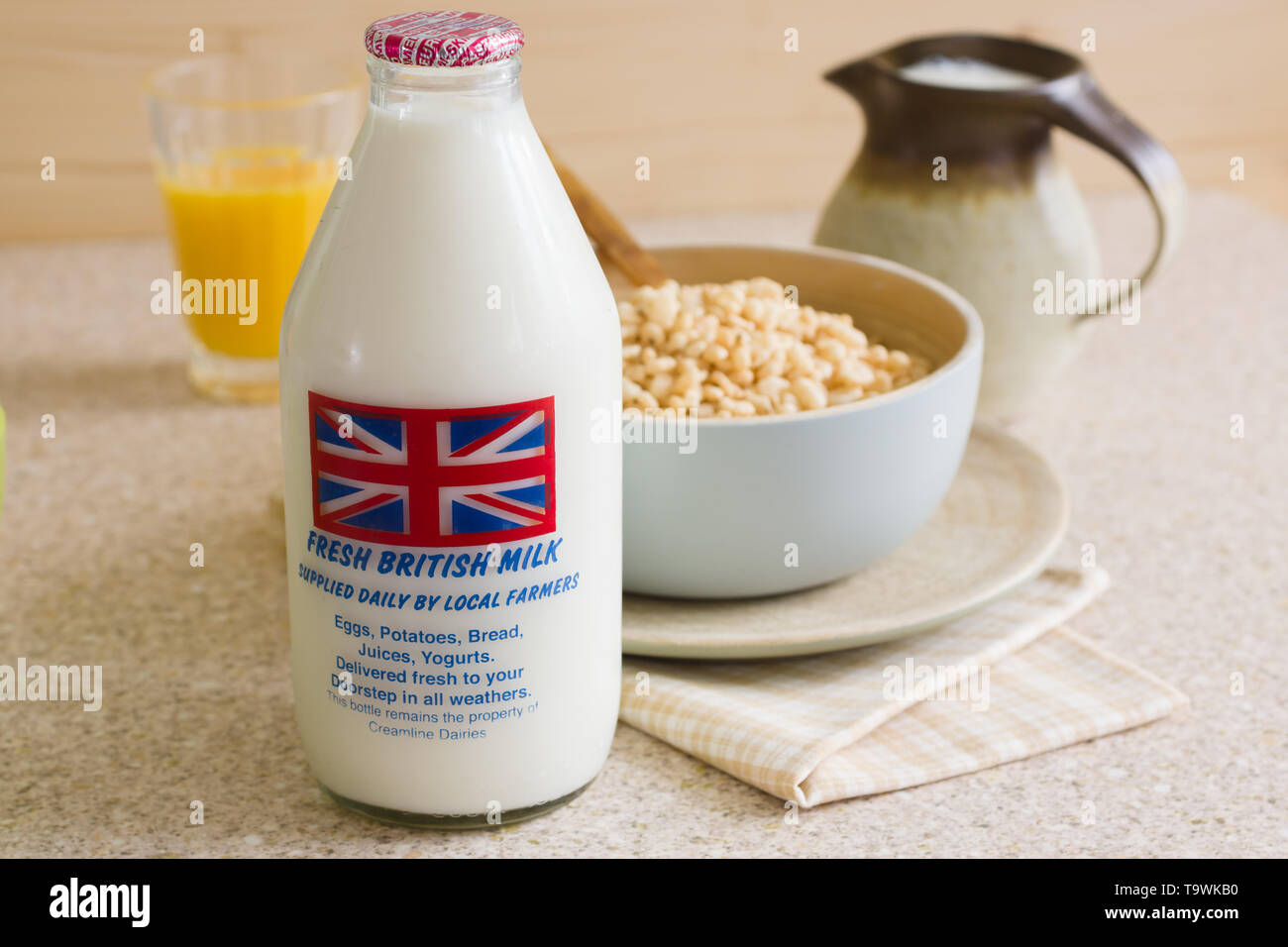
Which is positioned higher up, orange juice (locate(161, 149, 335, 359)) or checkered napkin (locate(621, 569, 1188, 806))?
orange juice (locate(161, 149, 335, 359))

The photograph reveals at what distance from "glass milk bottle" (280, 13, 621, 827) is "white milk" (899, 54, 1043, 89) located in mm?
515

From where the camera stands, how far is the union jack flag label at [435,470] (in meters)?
0.51

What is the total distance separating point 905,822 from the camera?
0.60 metres

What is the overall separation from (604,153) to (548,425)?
1.02 meters

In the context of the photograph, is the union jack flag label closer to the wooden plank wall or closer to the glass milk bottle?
the glass milk bottle

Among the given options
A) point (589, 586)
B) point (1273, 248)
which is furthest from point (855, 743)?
point (1273, 248)

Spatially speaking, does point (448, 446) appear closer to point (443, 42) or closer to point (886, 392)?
point (443, 42)

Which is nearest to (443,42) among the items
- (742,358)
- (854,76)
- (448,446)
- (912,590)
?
(448,446)

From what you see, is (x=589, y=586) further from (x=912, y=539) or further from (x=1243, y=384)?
(x=1243, y=384)

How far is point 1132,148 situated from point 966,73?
14 centimetres

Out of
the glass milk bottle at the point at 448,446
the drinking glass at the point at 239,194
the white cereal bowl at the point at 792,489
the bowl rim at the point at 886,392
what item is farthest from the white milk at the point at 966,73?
the glass milk bottle at the point at 448,446

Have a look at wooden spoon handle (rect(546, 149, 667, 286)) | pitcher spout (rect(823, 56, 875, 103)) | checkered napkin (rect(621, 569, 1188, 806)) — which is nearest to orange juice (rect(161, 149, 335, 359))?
wooden spoon handle (rect(546, 149, 667, 286))

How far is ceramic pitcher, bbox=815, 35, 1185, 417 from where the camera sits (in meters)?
0.91

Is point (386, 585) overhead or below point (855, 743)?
overhead
